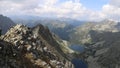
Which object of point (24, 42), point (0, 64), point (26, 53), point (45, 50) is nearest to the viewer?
point (0, 64)

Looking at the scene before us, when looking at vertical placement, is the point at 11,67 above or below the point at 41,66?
above

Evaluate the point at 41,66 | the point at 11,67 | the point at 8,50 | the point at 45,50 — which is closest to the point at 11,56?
the point at 8,50

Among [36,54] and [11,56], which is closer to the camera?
[11,56]

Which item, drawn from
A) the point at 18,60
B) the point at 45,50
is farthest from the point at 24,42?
the point at 18,60

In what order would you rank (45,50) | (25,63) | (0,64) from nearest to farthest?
(0,64)
(25,63)
(45,50)

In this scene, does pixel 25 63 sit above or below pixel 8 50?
below

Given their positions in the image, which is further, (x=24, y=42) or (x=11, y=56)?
(x=24, y=42)

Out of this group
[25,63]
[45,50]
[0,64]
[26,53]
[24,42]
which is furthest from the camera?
[45,50]

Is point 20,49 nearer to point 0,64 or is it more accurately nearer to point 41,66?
point 41,66

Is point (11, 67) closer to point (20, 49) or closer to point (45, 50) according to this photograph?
point (20, 49)
